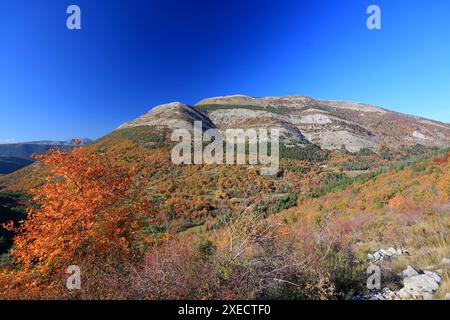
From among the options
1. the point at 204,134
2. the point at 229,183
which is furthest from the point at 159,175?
the point at 204,134

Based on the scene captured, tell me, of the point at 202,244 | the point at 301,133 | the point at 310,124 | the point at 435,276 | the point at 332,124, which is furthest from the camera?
the point at 310,124

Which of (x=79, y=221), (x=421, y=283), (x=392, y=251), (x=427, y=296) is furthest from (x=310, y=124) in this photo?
(x=427, y=296)

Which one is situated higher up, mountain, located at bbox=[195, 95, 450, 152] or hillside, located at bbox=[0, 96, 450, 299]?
mountain, located at bbox=[195, 95, 450, 152]

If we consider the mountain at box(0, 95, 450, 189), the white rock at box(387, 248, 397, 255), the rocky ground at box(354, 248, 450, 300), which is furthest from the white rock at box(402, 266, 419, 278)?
the mountain at box(0, 95, 450, 189)

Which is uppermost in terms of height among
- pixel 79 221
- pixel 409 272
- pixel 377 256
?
pixel 409 272

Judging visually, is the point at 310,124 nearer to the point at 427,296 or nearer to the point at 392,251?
the point at 392,251

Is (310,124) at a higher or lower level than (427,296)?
higher

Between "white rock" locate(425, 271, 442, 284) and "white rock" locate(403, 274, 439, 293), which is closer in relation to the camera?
"white rock" locate(403, 274, 439, 293)

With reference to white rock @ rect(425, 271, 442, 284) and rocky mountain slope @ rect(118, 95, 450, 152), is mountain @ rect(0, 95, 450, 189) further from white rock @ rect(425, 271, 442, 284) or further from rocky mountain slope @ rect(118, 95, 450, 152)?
white rock @ rect(425, 271, 442, 284)

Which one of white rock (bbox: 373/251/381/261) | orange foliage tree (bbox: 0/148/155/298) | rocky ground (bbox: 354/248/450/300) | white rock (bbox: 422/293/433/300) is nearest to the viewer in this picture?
white rock (bbox: 422/293/433/300)
